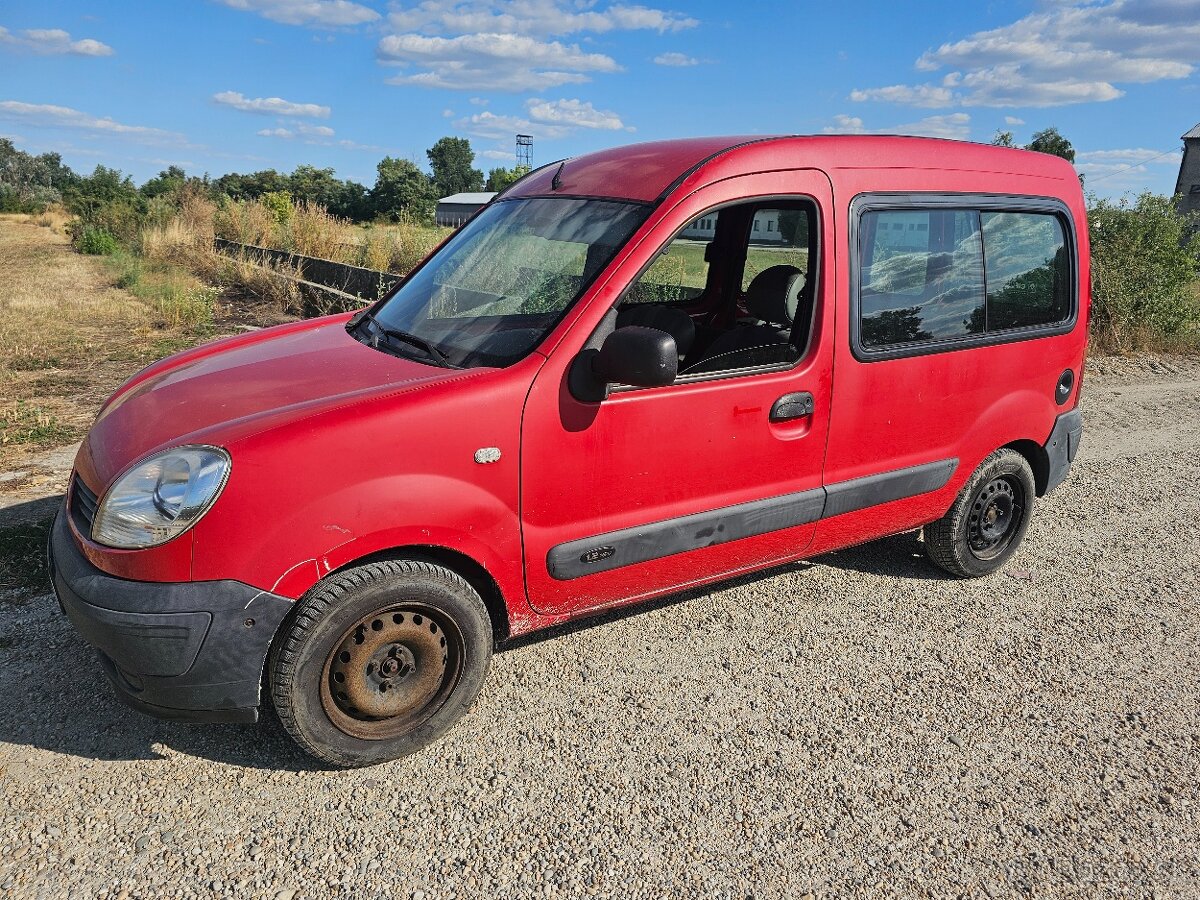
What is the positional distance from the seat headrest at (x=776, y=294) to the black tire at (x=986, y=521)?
4.50ft

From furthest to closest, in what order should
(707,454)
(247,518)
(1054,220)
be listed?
(1054,220) < (707,454) < (247,518)

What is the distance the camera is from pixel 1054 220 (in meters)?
4.44

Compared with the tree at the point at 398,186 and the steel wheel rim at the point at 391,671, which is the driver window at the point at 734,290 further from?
the tree at the point at 398,186

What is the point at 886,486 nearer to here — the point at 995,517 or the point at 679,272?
the point at 995,517

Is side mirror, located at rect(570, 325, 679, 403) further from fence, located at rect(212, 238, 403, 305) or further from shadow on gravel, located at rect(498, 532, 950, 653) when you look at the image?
fence, located at rect(212, 238, 403, 305)

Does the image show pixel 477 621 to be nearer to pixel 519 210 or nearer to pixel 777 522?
pixel 777 522

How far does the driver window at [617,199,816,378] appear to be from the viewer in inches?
137

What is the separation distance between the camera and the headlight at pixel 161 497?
254 centimetres

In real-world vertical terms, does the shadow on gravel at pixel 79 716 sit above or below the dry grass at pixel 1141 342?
below

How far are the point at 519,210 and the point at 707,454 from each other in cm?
144

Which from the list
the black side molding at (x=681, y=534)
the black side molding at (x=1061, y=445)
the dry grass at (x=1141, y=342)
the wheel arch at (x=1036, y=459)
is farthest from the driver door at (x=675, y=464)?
the dry grass at (x=1141, y=342)

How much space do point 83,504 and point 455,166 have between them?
10443cm

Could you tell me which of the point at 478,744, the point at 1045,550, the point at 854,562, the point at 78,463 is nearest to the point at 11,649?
the point at 78,463

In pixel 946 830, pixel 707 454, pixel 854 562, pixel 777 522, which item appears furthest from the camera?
pixel 854 562
